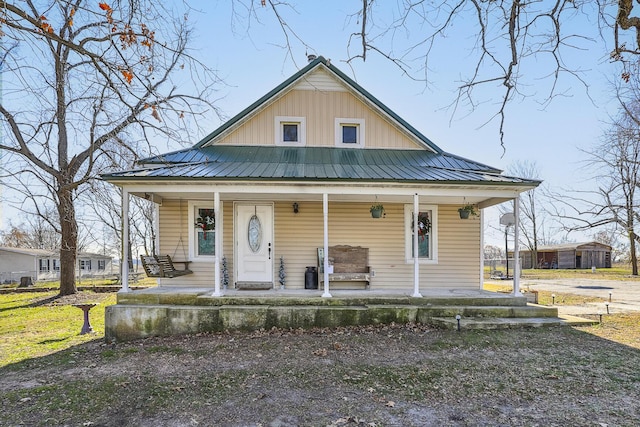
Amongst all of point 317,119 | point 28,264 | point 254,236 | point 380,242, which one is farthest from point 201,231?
point 28,264

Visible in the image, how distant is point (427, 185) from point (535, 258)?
35089 millimetres

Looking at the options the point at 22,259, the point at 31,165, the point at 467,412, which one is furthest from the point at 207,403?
the point at 22,259

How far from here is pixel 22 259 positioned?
A: 1207 inches

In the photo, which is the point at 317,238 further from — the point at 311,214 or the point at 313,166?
the point at 313,166

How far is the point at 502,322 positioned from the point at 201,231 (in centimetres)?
720

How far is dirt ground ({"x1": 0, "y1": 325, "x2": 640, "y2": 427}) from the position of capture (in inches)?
149

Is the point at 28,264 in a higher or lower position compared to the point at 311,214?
lower

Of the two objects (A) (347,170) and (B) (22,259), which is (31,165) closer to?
(A) (347,170)

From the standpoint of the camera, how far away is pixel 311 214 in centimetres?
942

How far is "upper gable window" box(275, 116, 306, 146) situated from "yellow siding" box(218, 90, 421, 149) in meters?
0.11

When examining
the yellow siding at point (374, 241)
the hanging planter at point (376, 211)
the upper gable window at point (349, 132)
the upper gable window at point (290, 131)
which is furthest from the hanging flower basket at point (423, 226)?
the upper gable window at point (290, 131)

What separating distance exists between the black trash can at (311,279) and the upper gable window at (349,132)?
3.57m

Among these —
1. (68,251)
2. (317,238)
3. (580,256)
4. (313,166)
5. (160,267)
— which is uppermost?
(313,166)

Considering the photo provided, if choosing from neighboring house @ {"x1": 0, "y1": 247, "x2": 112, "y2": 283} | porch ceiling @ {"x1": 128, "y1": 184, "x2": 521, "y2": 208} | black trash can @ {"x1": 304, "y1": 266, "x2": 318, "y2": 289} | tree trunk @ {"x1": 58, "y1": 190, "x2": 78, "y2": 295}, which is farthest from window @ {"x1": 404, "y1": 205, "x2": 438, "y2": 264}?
neighboring house @ {"x1": 0, "y1": 247, "x2": 112, "y2": 283}
